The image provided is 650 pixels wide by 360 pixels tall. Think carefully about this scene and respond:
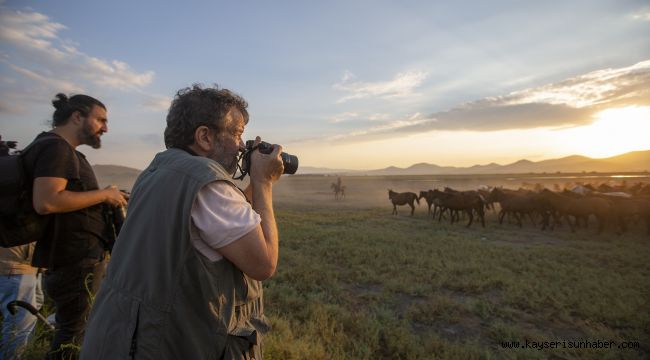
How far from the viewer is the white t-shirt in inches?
55.8

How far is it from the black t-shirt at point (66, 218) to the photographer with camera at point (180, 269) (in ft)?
5.02

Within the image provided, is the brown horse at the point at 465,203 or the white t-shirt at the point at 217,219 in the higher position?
the white t-shirt at the point at 217,219

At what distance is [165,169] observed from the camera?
1517 millimetres

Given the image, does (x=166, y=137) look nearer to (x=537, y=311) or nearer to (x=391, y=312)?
(x=391, y=312)

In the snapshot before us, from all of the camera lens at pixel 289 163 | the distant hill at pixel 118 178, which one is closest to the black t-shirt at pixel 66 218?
the camera lens at pixel 289 163

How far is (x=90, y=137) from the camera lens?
9.72 ft

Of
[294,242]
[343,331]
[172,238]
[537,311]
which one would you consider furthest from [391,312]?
[294,242]

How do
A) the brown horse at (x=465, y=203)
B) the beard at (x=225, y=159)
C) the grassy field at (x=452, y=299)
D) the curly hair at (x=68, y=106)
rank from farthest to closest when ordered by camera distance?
1. the brown horse at (x=465, y=203)
2. the grassy field at (x=452, y=299)
3. the curly hair at (x=68, y=106)
4. the beard at (x=225, y=159)

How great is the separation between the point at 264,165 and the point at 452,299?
19.9 feet

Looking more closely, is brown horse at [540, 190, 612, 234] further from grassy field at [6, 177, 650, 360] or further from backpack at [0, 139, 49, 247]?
backpack at [0, 139, 49, 247]

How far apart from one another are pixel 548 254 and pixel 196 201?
37.8 feet

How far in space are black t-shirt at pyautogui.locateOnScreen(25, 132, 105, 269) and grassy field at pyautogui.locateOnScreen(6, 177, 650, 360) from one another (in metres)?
1.64

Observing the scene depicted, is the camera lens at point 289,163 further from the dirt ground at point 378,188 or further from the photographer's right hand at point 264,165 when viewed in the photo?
the dirt ground at point 378,188

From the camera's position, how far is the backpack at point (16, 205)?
8.24 ft
